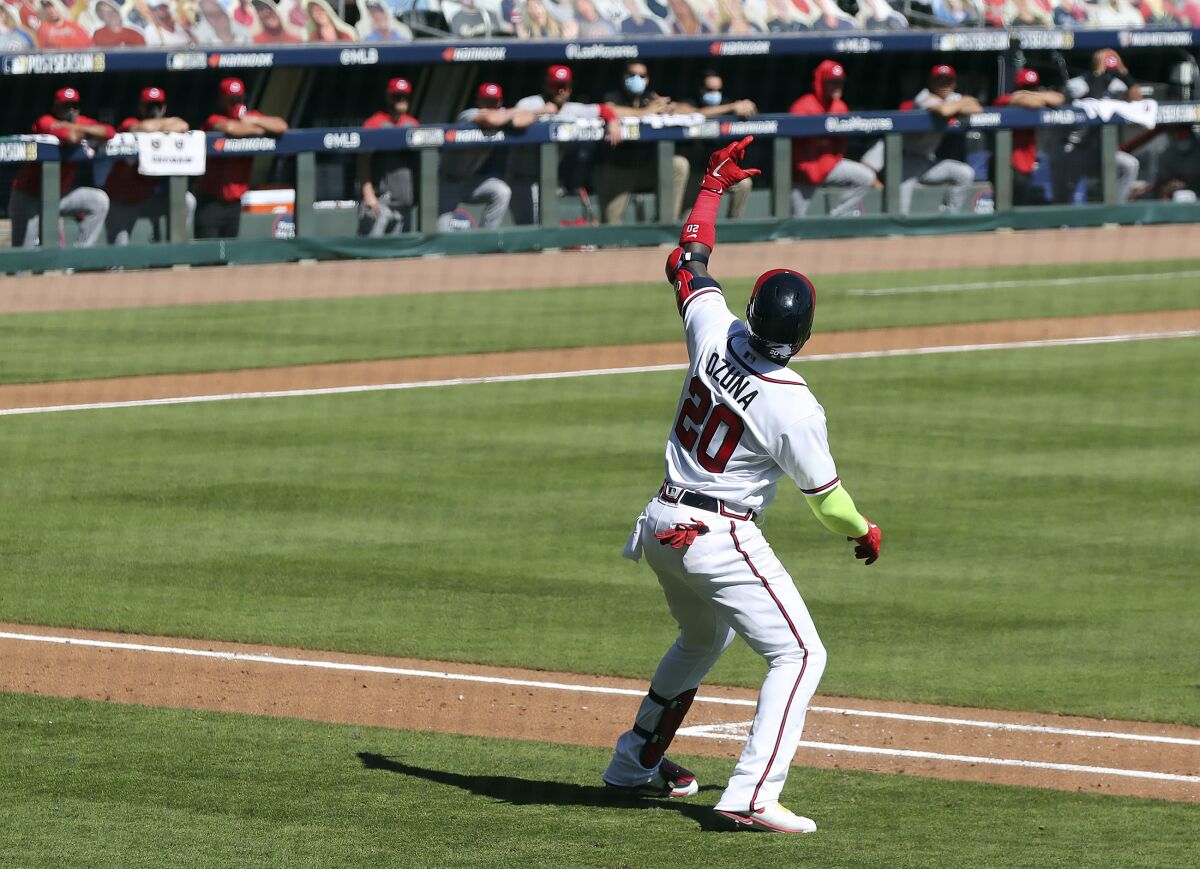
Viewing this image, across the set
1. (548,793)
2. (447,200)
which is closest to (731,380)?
(548,793)

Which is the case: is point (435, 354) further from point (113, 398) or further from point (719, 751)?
point (719, 751)

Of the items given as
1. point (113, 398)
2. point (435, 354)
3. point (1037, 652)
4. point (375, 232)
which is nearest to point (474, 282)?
point (375, 232)

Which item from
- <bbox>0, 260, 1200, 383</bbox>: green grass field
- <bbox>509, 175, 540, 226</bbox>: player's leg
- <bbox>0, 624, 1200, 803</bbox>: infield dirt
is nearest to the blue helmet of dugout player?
<bbox>0, 624, 1200, 803</bbox>: infield dirt

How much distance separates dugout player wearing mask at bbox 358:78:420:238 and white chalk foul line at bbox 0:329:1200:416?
9.25m

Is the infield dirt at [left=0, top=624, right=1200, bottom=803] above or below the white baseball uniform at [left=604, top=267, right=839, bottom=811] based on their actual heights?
below

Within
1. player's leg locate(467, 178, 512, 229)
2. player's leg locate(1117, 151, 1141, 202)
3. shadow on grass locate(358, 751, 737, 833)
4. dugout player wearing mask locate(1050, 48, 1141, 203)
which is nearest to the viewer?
shadow on grass locate(358, 751, 737, 833)

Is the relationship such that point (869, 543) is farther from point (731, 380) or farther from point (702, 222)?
point (702, 222)

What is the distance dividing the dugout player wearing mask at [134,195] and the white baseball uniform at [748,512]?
19.5m

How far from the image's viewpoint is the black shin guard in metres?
6.28

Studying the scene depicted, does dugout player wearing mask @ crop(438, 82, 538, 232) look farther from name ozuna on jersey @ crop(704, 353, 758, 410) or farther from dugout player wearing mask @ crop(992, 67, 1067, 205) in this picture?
name ozuna on jersey @ crop(704, 353, 758, 410)

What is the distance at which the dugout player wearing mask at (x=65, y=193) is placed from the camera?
938 inches

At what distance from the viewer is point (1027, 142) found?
3038cm

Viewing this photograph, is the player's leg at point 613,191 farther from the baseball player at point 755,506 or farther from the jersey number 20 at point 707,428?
the jersey number 20 at point 707,428

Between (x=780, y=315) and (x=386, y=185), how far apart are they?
21.1 m
